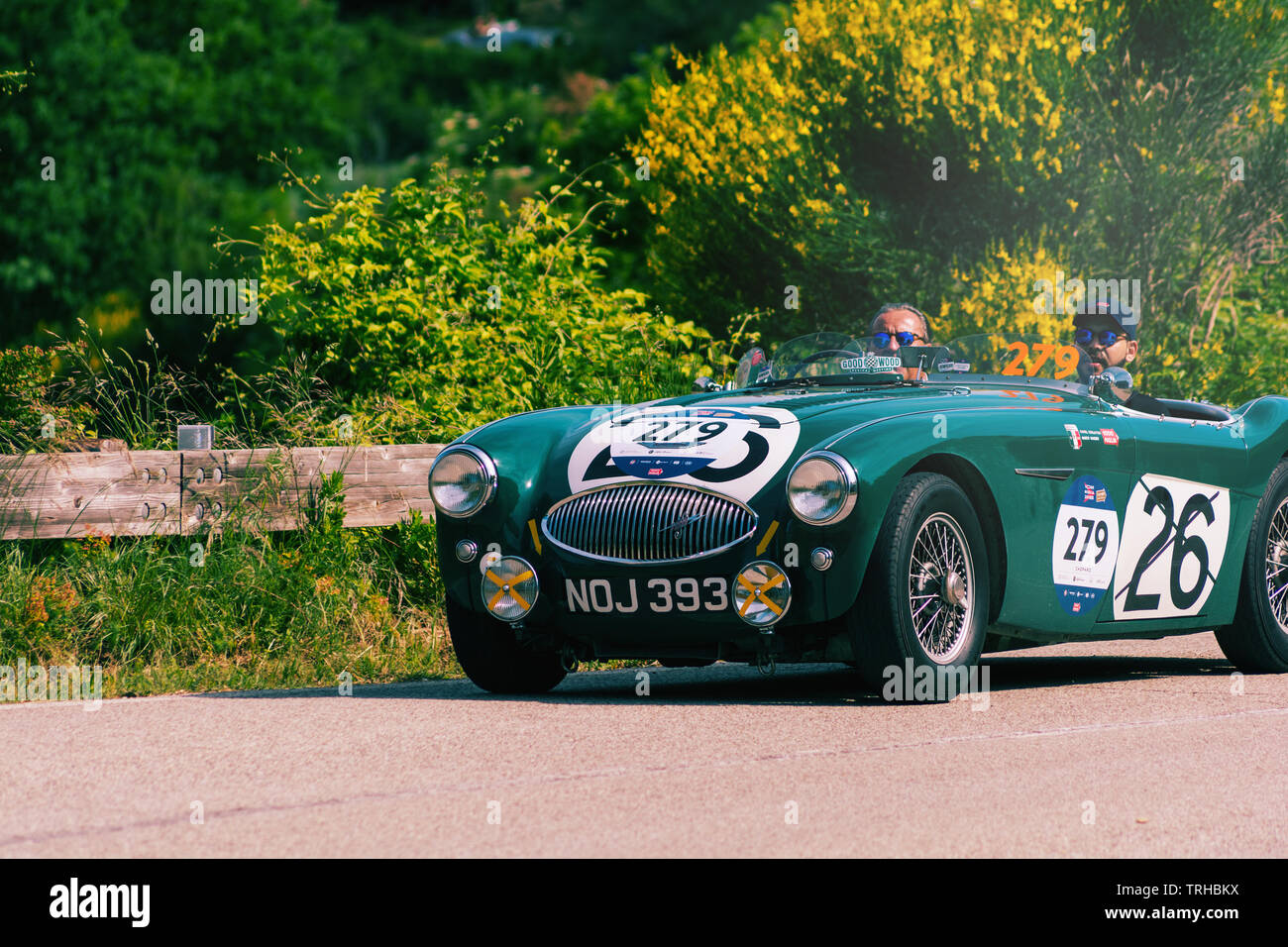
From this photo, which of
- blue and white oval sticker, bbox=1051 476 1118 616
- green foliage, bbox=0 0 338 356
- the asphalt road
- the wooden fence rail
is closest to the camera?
the asphalt road

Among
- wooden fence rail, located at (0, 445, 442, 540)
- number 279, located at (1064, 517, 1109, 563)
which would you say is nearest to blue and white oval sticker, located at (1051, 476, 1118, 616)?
number 279, located at (1064, 517, 1109, 563)

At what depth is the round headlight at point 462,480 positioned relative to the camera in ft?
22.6

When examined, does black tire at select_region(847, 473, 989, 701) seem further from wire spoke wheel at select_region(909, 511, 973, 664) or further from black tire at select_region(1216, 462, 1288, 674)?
black tire at select_region(1216, 462, 1288, 674)

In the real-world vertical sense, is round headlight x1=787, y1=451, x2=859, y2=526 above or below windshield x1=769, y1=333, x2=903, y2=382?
below

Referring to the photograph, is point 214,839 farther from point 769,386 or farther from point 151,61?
point 151,61

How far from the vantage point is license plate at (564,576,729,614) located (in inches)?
250

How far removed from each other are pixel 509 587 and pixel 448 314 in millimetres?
5612

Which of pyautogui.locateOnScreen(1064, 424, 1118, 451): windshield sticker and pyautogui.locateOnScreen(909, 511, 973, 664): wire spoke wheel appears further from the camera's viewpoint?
pyautogui.locateOnScreen(1064, 424, 1118, 451): windshield sticker

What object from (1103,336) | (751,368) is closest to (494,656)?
(751,368)

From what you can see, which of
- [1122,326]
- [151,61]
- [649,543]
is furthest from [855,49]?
[151,61]

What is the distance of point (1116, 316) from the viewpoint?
9.09 m

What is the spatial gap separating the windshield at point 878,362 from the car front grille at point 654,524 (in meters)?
1.46

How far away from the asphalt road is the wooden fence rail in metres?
2.09

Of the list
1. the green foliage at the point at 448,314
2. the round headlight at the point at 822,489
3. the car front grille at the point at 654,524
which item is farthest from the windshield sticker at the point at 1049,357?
the green foliage at the point at 448,314
